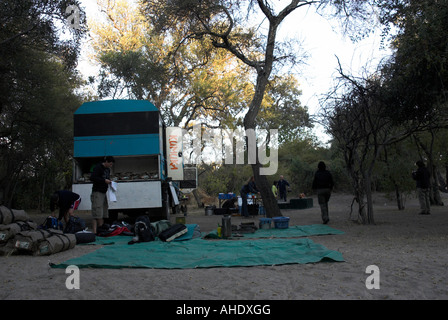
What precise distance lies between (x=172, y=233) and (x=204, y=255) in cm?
234

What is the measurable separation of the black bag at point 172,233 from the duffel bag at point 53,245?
1.90 metres

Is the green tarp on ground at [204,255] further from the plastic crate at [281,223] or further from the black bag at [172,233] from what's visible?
the plastic crate at [281,223]

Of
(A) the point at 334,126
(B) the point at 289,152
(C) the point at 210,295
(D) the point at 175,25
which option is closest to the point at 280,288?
(C) the point at 210,295

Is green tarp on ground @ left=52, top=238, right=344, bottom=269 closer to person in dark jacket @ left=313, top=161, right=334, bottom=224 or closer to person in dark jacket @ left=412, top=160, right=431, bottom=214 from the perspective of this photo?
person in dark jacket @ left=313, top=161, right=334, bottom=224

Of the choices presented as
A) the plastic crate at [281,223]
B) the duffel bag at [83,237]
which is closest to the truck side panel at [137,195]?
the duffel bag at [83,237]

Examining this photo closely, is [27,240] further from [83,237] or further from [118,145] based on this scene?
[118,145]

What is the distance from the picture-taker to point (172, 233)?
8.70m

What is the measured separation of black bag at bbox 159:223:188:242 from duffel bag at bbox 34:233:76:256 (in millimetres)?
1899

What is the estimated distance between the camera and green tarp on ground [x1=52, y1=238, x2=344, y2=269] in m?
5.68

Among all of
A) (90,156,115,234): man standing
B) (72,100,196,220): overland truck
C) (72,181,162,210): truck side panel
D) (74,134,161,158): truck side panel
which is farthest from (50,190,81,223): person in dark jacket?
(74,134,161,158): truck side panel
